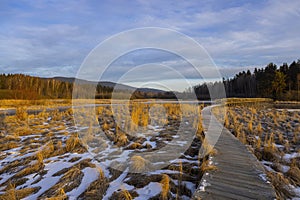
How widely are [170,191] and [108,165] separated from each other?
2032mm

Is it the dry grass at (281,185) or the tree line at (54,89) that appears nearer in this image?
the dry grass at (281,185)

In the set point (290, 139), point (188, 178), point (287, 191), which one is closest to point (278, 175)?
point (287, 191)

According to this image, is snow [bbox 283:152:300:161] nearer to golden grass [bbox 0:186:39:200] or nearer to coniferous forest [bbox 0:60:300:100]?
golden grass [bbox 0:186:39:200]

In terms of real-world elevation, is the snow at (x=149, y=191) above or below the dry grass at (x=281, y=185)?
below

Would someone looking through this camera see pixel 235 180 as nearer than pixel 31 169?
Yes

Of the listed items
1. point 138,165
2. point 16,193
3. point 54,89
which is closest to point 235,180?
point 138,165

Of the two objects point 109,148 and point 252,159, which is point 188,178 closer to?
point 252,159

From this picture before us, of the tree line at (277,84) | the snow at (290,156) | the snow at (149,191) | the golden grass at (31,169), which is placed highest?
the tree line at (277,84)

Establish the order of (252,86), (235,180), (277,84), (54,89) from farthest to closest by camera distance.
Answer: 1. (54,89)
2. (252,86)
3. (277,84)
4. (235,180)

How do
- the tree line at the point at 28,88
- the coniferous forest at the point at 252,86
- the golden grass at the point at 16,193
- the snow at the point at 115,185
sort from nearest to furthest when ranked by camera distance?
the golden grass at the point at 16,193 < the snow at the point at 115,185 < the tree line at the point at 28,88 < the coniferous forest at the point at 252,86

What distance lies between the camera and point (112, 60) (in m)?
9.17

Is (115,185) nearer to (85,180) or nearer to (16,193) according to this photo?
(85,180)

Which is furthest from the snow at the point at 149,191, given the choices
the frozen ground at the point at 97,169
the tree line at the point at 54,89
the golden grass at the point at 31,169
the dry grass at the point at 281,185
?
the tree line at the point at 54,89

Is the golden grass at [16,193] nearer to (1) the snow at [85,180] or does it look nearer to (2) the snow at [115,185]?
(1) the snow at [85,180]
